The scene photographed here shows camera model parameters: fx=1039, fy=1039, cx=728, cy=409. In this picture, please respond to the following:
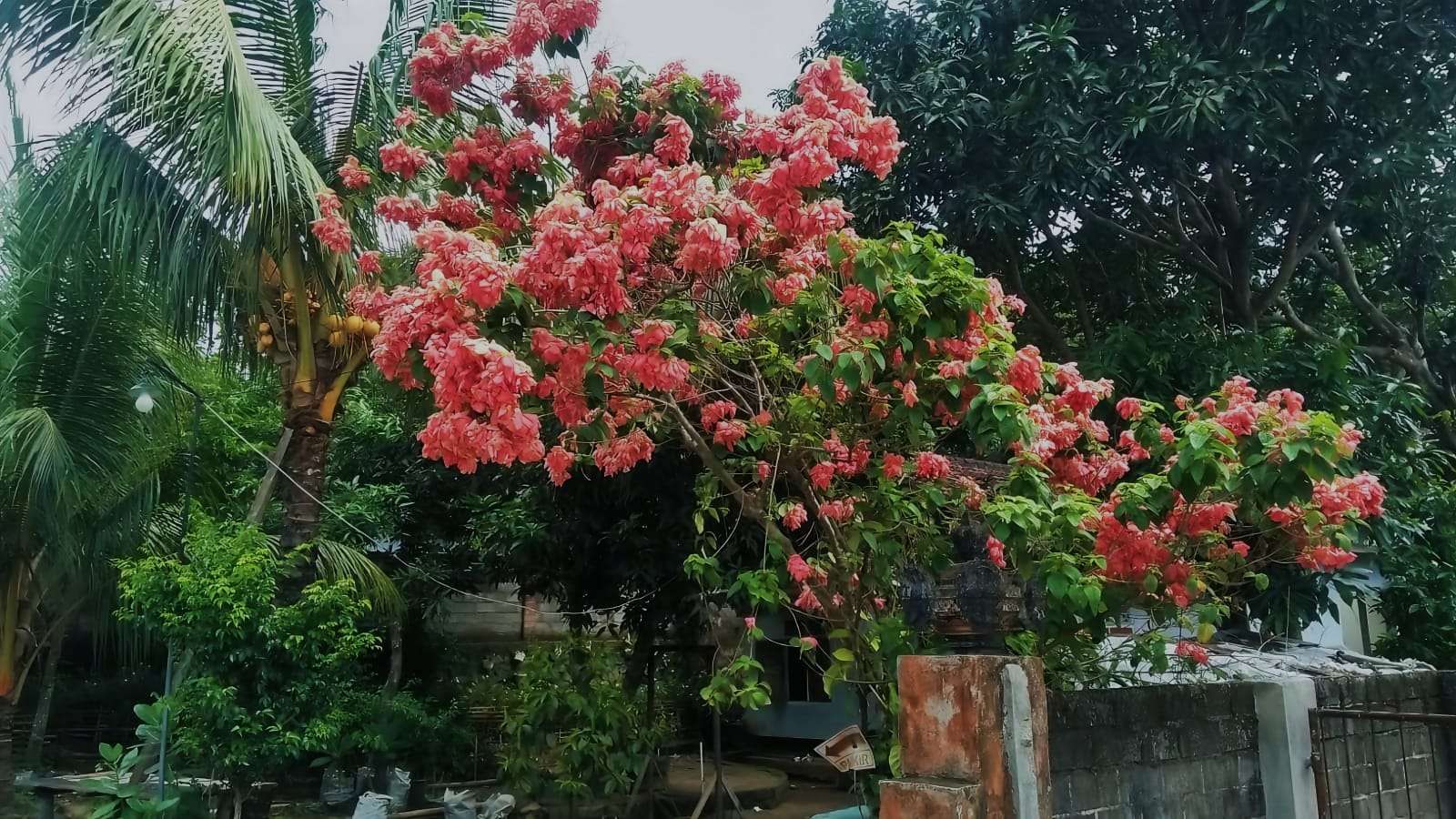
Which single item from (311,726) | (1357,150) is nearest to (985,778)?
(311,726)

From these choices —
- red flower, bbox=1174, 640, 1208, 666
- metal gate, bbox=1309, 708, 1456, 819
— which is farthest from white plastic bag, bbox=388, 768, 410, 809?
metal gate, bbox=1309, 708, 1456, 819

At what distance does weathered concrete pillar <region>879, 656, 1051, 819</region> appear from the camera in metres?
3.10

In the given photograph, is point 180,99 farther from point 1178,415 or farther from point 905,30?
point 1178,415

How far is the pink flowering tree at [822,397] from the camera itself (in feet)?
12.2

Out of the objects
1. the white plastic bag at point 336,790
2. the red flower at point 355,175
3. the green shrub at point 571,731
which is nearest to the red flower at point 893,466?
the red flower at point 355,175

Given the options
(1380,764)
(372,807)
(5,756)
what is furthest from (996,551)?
(5,756)

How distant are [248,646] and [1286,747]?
A: 220 inches

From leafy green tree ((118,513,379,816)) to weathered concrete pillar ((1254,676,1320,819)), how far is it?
499 cm

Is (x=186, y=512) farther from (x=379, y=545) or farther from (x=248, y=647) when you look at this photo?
(x=379, y=545)

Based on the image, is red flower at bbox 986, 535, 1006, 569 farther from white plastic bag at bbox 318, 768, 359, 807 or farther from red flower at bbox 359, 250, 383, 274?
white plastic bag at bbox 318, 768, 359, 807

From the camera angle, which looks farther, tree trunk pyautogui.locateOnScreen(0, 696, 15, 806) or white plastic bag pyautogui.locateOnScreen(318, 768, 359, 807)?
white plastic bag pyautogui.locateOnScreen(318, 768, 359, 807)

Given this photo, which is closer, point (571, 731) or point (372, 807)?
point (571, 731)

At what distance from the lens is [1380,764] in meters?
4.79

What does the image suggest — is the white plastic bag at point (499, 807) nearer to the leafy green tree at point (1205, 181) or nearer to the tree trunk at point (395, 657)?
the tree trunk at point (395, 657)
